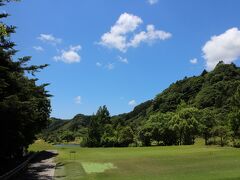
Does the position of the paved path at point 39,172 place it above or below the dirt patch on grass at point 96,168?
below

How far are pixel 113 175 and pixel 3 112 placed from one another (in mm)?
10253

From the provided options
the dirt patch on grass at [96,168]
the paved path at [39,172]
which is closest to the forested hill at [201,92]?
the paved path at [39,172]

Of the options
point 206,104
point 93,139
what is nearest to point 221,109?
point 206,104

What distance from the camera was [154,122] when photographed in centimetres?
10194

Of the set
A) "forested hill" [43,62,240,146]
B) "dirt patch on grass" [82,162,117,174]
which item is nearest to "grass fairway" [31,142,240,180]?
"dirt patch on grass" [82,162,117,174]

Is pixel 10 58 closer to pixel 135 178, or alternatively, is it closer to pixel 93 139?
pixel 135 178

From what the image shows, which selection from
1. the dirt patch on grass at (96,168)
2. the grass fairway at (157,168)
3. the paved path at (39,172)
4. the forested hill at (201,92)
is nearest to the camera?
the grass fairway at (157,168)

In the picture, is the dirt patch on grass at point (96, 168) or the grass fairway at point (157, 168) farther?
the dirt patch on grass at point (96, 168)

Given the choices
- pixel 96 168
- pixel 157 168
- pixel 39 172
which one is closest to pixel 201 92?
pixel 157 168

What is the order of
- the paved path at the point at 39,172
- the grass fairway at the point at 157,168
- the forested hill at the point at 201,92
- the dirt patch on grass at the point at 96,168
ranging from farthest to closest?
the forested hill at the point at 201,92 → the dirt patch on grass at the point at 96,168 → the paved path at the point at 39,172 → the grass fairway at the point at 157,168

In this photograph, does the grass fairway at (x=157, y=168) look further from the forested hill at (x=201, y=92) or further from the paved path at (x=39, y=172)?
the forested hill at (x=201, y=92)

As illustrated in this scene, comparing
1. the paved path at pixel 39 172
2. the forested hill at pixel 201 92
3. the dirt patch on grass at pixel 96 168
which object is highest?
the forested hill at pixel 201 92

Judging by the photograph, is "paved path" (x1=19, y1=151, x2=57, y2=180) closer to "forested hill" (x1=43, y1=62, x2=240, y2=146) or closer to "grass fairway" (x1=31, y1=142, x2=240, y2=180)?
"grass fairway" (x1=31, y1=142, x2=240, y2=180)

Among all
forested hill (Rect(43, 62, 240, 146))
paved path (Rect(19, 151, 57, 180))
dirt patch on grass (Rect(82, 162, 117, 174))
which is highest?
forested hill (Rect(43, 62, 240, 146))
